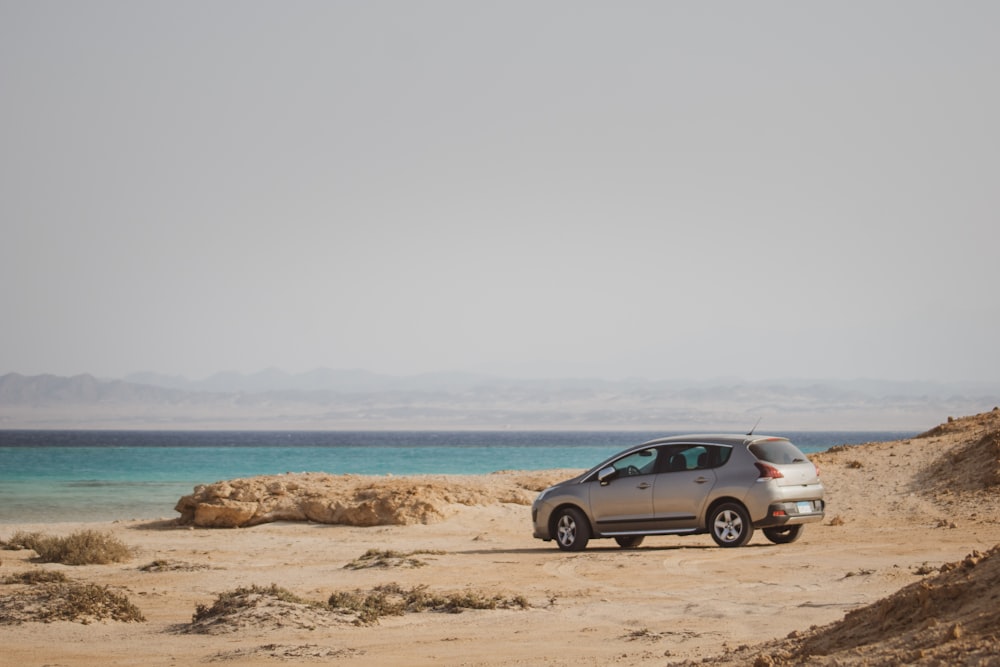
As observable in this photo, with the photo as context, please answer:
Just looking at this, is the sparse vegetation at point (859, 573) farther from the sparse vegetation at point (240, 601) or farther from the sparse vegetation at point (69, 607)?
the sparse vegetation at point (69, 607)

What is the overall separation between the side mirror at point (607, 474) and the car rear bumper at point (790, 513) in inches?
94.4

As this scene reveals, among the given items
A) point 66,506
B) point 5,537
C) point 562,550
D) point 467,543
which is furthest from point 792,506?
point 66,506

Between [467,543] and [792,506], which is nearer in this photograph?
[792,506]

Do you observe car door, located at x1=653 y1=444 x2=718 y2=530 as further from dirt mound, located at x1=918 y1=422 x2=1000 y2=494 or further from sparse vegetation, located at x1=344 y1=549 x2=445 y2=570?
dirt mound, located at x1=918 y1=422 x2=1000 y2=494

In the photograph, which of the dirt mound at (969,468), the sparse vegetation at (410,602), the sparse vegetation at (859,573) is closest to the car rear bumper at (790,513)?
the sparse vegetation at (859,573)

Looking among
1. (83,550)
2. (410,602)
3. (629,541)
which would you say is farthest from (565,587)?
(83,550)

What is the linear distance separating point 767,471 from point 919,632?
39.2 feet

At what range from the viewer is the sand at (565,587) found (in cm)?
762

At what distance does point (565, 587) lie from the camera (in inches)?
582

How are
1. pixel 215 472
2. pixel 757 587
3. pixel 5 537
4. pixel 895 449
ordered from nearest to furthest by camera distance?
pixel 757 587
pixel 5 537
pixel 895 449
pixel 215 472

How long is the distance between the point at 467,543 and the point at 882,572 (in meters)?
8.85

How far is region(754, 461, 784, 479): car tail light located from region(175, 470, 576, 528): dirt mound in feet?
27.8

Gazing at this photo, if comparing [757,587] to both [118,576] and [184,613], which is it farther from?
[118,576]

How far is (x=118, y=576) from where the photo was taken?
1727 centimetres
